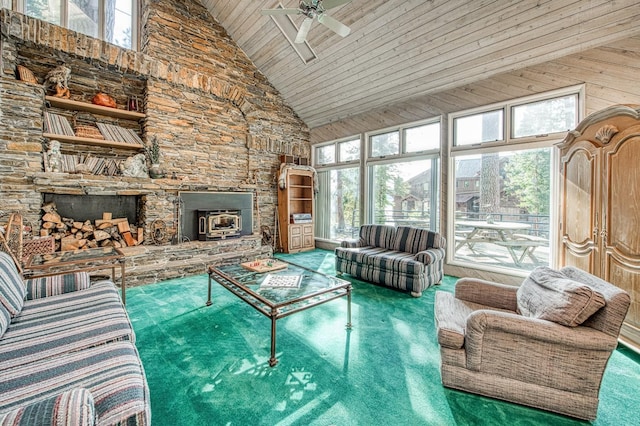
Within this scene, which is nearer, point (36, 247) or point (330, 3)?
point (330, 3)

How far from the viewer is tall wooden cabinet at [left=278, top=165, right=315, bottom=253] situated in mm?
6145

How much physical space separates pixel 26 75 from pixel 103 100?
82 centimetres

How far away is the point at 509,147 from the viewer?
153 inches

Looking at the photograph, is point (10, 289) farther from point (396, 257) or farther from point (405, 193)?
point (405, 193)

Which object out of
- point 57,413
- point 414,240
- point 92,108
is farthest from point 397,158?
point 57,413

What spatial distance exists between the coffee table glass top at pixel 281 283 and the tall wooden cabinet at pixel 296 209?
312 centimetres

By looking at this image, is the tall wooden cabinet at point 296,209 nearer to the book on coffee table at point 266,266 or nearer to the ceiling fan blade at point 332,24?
the book on coffee table at point 266,266

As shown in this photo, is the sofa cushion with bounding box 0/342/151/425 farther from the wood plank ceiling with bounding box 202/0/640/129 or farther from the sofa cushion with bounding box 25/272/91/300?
the wood plank ceiling with bounding box 202/0/640/129

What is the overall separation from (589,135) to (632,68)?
121 cm

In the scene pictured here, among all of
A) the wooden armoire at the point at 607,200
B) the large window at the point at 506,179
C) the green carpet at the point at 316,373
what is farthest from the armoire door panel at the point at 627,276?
the large window at the point at 506,179

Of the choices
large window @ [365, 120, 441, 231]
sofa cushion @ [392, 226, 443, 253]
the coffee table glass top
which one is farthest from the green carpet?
large window @ [365, 120, 441, 231]

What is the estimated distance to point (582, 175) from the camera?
2627 mm

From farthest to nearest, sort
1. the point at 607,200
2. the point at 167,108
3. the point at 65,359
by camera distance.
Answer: the point at 167,108 < the point at 607,200 < the point at 65,359

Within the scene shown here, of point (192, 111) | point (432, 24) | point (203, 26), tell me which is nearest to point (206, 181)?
point (192, 111)
